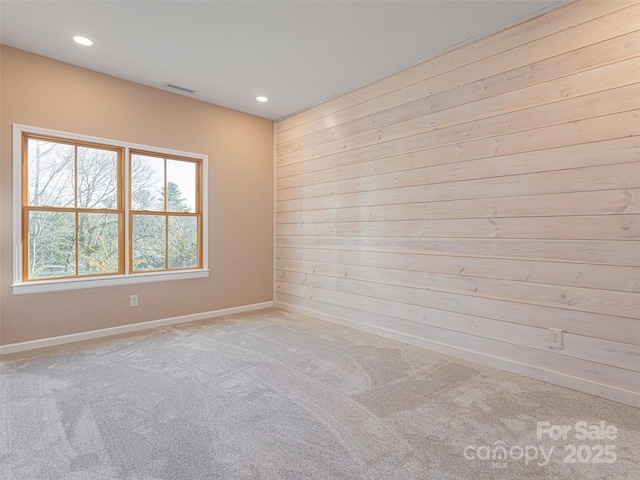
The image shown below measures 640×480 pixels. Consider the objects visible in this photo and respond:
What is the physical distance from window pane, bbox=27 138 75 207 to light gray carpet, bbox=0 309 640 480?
4.73 feet

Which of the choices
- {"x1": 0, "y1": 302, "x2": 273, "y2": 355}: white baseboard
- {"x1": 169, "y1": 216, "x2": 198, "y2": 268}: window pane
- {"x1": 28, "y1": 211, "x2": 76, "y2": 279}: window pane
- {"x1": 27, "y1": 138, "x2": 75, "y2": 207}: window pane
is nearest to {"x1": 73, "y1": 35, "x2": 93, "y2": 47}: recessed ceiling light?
{"x1": 27, "y1": 138, "x2": 75, "y2": 207}: window pane

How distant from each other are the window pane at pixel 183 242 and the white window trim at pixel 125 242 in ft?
0.37

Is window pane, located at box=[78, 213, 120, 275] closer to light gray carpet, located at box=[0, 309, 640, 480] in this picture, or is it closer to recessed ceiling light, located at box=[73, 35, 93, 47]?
light gray carpet, located at box=[0, 309, 640, 480]

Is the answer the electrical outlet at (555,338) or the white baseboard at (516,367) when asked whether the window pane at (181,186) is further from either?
the electrical outlet at (555,338)

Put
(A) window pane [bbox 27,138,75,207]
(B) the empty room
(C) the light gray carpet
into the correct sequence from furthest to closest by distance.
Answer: (A) window pane [bbox 27,138,75,207] → (B) the empty room → (C) the light gray carpet

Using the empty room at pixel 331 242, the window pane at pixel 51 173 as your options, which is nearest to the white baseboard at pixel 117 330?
the empty room at pixel 331 242

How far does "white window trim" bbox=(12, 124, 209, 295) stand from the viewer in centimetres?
312

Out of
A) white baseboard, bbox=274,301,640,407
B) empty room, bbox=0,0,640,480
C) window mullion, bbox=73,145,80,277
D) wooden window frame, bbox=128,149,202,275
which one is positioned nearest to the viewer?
empty room, bbox=0,0,640,480

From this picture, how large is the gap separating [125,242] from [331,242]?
2.34 meters

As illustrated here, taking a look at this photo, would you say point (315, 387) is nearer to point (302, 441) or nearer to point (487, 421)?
point (302, 441)

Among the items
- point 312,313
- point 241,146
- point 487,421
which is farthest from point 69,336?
point 487,421

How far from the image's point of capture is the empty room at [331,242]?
74.7 inches

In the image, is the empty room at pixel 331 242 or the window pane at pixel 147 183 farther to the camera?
the window pane at pixel 147 183

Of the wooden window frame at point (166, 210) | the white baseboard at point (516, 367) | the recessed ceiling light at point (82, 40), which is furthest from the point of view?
the wooden window frame at point (166, 210)
